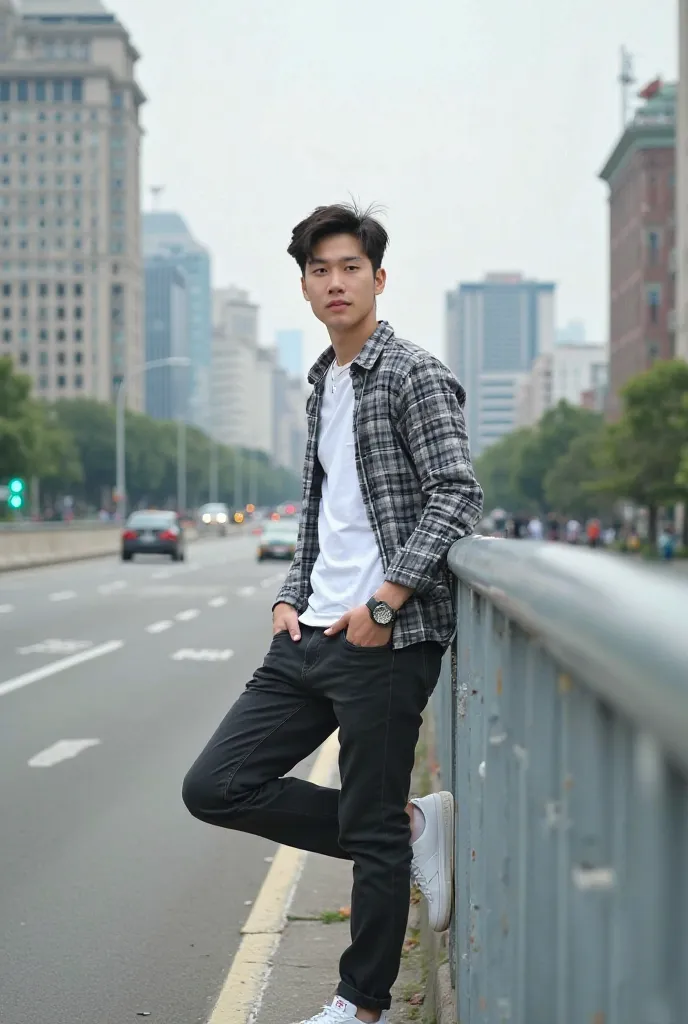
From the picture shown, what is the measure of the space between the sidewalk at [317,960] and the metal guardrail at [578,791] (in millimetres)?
1138

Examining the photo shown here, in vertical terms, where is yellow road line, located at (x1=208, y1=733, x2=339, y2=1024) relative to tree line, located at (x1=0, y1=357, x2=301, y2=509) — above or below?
below

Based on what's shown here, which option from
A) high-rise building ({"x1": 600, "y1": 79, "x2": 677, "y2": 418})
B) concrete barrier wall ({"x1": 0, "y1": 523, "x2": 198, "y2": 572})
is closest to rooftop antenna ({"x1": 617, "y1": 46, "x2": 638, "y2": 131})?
high-rise building ({"x1": 600, "y1": 79, "x2": 677, "y2": 418})

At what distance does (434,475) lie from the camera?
3541 millimetres

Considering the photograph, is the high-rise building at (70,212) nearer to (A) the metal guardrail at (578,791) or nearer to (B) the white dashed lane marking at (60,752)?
(B) the white dashed lane marking at (60,752)

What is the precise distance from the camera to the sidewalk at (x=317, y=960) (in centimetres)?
433

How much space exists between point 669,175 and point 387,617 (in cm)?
10816

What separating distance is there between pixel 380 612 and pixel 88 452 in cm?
12899

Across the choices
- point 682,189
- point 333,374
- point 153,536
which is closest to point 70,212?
point 682,189

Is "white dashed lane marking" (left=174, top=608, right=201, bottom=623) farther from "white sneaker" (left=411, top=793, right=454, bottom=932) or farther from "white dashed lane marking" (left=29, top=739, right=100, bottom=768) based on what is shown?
"white sneaker" (left=411, top=793, right=454, bottom=932)

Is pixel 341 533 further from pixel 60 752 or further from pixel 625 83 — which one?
pixel 625 83

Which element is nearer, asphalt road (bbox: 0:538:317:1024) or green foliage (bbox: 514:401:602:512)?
asphalt road (bbox: 0:538:317:1024)

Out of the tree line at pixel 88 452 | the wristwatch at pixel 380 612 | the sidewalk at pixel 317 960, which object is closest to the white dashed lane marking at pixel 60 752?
the sidewalk at pixel 317 960

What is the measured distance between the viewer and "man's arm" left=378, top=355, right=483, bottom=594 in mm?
3482

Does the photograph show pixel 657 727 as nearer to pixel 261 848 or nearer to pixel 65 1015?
pixel 65 1015
